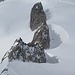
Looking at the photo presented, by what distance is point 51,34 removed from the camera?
70.1 ft

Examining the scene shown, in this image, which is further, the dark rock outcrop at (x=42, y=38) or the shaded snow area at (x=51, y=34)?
the dark rock outcrop at (x=42, y=38)

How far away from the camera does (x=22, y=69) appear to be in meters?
12.3

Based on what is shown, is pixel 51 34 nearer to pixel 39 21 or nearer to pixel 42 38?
pixel 39 21

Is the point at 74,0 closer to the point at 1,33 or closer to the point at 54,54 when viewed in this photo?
the point at 1,33

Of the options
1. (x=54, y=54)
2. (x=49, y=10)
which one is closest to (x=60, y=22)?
(x=49, y=10)

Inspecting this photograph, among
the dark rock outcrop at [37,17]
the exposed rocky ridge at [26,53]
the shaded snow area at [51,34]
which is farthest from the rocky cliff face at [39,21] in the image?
the exposed rocky ridge at [26,53]

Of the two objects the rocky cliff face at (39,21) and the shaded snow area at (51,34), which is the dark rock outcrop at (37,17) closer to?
the rocky cliff face at (39,21)

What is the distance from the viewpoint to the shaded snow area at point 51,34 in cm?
1269

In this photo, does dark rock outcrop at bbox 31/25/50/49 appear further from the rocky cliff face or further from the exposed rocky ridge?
the exposed rocky ridge

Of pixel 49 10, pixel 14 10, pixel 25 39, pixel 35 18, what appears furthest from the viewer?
pixel 14 10

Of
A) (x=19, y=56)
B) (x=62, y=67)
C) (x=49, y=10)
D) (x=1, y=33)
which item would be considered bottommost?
(x=62, y=67)

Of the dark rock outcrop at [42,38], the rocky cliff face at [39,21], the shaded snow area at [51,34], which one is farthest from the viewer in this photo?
the rocky cliff face at [39,21]

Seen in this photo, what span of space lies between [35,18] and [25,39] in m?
2.59

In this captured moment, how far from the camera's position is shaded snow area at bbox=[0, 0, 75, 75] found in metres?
12.7
